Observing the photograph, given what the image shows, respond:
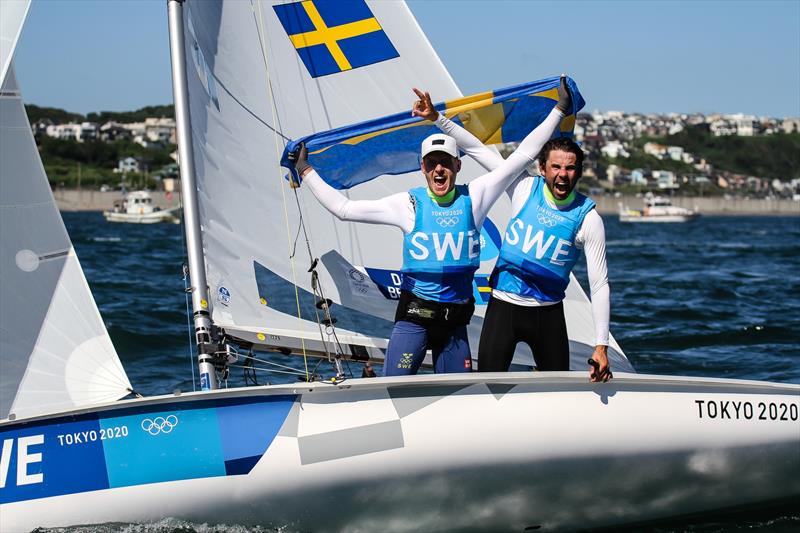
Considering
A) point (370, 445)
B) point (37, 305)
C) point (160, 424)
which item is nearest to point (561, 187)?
point (370, 445)

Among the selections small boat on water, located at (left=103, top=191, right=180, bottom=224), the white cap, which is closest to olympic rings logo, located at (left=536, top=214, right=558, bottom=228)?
the white cap

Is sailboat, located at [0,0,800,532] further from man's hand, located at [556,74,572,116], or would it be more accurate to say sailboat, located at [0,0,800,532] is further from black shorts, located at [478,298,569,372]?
man's hand, located at [556,74,572,116]

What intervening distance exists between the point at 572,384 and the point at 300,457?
1.09 metres

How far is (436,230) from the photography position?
4344 mm

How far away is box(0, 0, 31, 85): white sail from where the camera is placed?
15.2 feet

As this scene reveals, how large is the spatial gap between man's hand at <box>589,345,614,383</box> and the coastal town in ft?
267

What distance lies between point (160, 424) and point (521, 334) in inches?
58.1

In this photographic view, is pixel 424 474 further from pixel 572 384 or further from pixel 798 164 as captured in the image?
pixel 798 164

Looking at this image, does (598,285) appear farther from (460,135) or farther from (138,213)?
(138,213)

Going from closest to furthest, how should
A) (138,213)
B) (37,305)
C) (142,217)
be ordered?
(37,305) → (142,217) → (138,213)

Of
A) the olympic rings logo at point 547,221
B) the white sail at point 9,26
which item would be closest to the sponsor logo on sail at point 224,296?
the white sail at point 9,26

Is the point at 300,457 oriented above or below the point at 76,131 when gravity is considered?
below

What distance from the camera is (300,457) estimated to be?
4160 mm

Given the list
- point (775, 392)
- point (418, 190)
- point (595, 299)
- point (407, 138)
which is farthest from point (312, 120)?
point (775, 392)
